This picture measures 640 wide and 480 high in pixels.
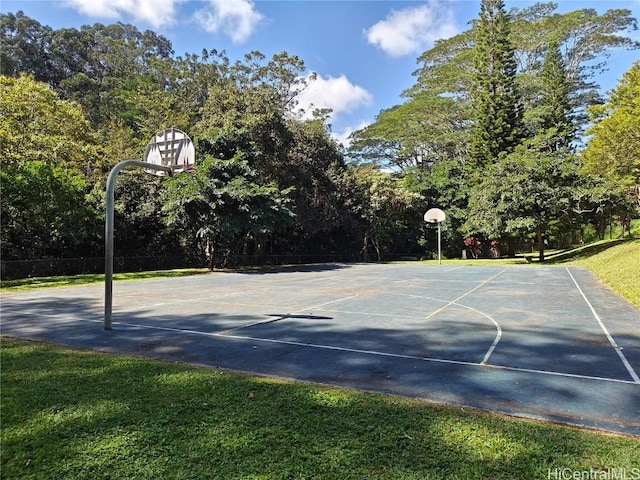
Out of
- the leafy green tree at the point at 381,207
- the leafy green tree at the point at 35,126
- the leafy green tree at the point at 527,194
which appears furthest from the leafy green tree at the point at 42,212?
the leafy green tree at the point at 527,194

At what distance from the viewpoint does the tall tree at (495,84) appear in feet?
102

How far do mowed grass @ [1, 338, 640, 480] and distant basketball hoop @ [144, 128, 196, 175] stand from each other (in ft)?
18.4

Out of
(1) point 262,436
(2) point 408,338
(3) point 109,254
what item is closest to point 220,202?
(3) point 109,254

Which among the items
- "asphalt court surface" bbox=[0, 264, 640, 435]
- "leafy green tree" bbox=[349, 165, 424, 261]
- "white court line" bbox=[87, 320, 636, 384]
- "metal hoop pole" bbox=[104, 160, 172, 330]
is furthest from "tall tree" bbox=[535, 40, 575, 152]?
"metal hoop pole" bbox=[104, 160, 172, 330]

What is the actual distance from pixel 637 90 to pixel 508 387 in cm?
2420

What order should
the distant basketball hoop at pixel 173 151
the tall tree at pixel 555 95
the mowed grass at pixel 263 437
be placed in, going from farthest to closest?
the tall tree at pixel 555 95 → the distant basketball hoop at pixel 173 151 → the mowed grass at pixel 263 437

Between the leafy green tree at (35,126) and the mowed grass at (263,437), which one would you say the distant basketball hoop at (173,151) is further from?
the leafy green tree at (35,126)

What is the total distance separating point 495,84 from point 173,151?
29095 millimetres

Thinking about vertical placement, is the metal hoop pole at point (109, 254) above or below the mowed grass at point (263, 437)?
above

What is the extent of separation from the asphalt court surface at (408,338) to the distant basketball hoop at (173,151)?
9.82 ft

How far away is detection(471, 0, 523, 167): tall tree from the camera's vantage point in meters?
31.0

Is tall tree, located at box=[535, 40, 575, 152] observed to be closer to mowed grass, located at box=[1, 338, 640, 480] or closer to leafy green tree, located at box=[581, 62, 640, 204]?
leafy green tree, located at box=[581, 62, 640, 204]

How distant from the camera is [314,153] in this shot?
28156mm

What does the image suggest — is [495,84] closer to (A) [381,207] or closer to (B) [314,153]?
(A) [381,207]
